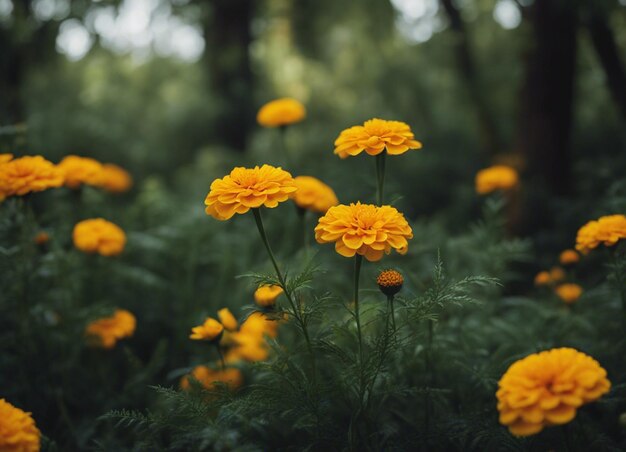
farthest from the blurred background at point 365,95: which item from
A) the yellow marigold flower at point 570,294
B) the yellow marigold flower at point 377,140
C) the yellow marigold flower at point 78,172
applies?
the yellow marigold flower at point 377,140

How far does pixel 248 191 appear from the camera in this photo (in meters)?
1.26

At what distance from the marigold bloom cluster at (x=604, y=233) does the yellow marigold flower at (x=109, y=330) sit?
1.70m

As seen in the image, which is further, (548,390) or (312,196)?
(312,196)

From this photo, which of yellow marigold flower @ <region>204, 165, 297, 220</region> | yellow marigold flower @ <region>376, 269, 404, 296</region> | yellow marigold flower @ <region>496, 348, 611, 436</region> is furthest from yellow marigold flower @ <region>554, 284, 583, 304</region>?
yellow marigold flower @ <region>204, 165, 297, 220</region>

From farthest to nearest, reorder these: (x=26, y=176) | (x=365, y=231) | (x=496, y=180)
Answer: (x=496, y=180) → (x=26, y=176) → (x=365, y=231)

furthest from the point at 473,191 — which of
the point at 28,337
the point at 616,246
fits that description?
the point at 28,337

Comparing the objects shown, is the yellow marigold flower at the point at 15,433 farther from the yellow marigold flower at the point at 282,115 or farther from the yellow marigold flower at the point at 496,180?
the yellow marigold flower at the point at 496,180

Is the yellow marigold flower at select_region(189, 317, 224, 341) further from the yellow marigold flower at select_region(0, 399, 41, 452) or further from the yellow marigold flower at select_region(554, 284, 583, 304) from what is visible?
the yellow marigold flower at select_region(554, 284, 583, 304)

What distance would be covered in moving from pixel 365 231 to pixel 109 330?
4.33ft

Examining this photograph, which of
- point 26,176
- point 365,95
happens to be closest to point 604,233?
point 26,176

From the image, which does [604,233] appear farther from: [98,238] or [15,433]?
[98,238]

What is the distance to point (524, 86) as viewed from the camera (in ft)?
11.7

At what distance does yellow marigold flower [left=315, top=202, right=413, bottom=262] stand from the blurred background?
187 cm

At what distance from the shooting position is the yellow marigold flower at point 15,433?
3.88ft
